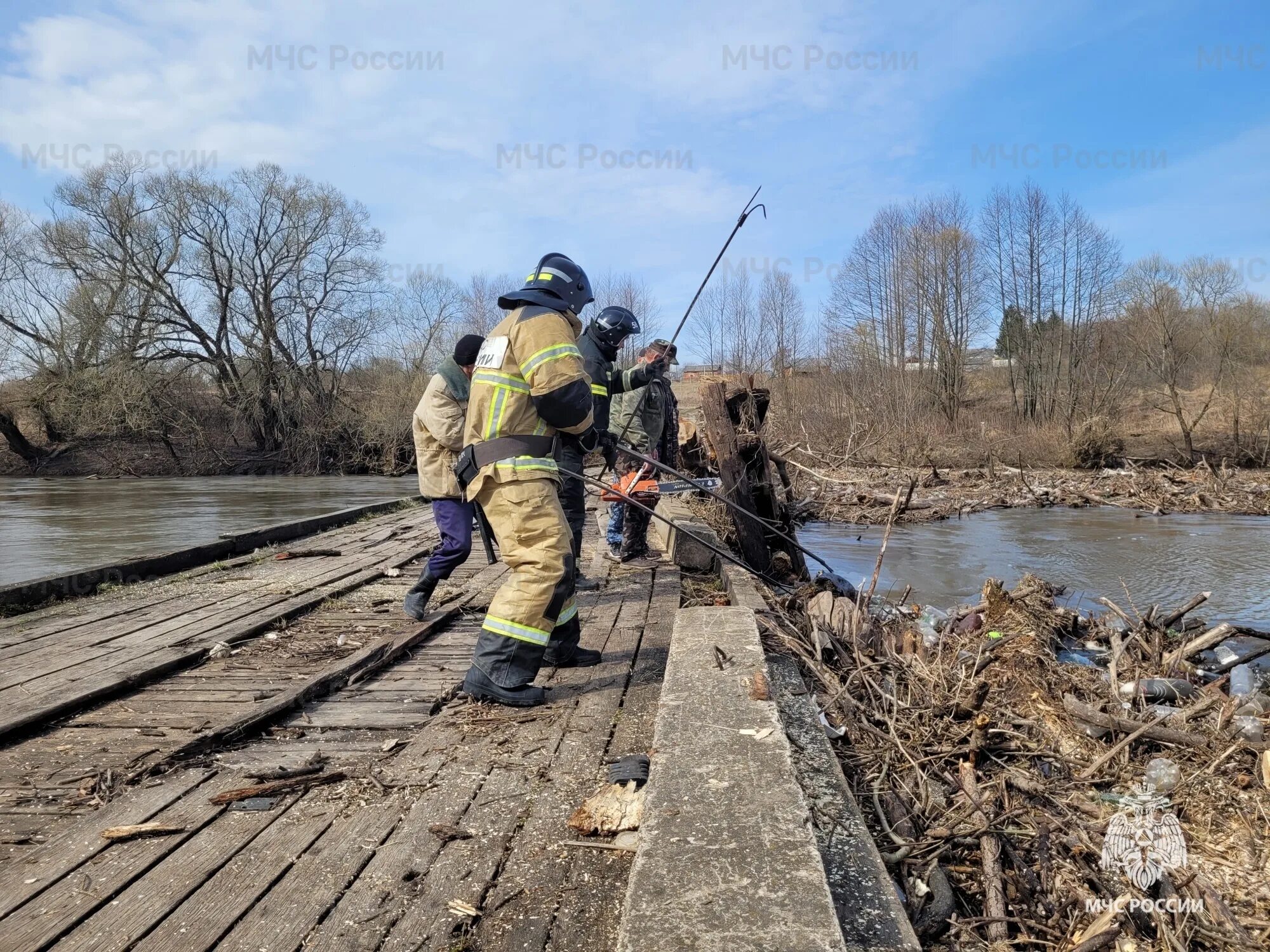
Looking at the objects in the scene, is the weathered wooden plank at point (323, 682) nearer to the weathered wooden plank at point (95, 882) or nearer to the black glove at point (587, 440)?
the weathered wooden plank at point (95, 882)

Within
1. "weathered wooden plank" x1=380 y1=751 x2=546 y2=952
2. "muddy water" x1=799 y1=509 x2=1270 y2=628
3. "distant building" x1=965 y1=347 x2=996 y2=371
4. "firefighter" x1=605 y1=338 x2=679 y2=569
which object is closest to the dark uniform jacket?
"firefighter" x1=605 y1=338 x2=679 y2=569

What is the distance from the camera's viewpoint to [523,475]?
390cm

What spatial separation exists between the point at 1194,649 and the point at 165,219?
3853cm

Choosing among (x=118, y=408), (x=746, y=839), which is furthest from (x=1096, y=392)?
(x=118, y=408)

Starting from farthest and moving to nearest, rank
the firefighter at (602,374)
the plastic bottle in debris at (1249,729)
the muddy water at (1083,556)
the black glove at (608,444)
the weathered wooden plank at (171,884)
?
the muddy water at (1083,556) < the firefighter at (602,374) < the black glove at (608,444) < the plastic bottle in debris at (1249,729) < the weathered wooden plank at (171,884)

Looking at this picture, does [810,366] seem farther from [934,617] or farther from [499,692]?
[499,692]

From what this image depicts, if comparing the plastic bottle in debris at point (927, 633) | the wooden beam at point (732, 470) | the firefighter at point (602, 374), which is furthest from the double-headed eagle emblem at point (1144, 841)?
the wooden beam at point (732, 470)

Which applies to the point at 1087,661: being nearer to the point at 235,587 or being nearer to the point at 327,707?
the point at 327,707

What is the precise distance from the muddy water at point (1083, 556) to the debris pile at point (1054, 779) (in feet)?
7.75

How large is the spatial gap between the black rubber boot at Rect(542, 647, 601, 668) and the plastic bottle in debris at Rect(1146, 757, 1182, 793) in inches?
110

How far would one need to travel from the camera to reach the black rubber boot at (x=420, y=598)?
18.7 feet

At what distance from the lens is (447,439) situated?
18.8ft

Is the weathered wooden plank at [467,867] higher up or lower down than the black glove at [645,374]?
lower down

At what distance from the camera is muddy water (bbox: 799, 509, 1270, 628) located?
952 centimetres
